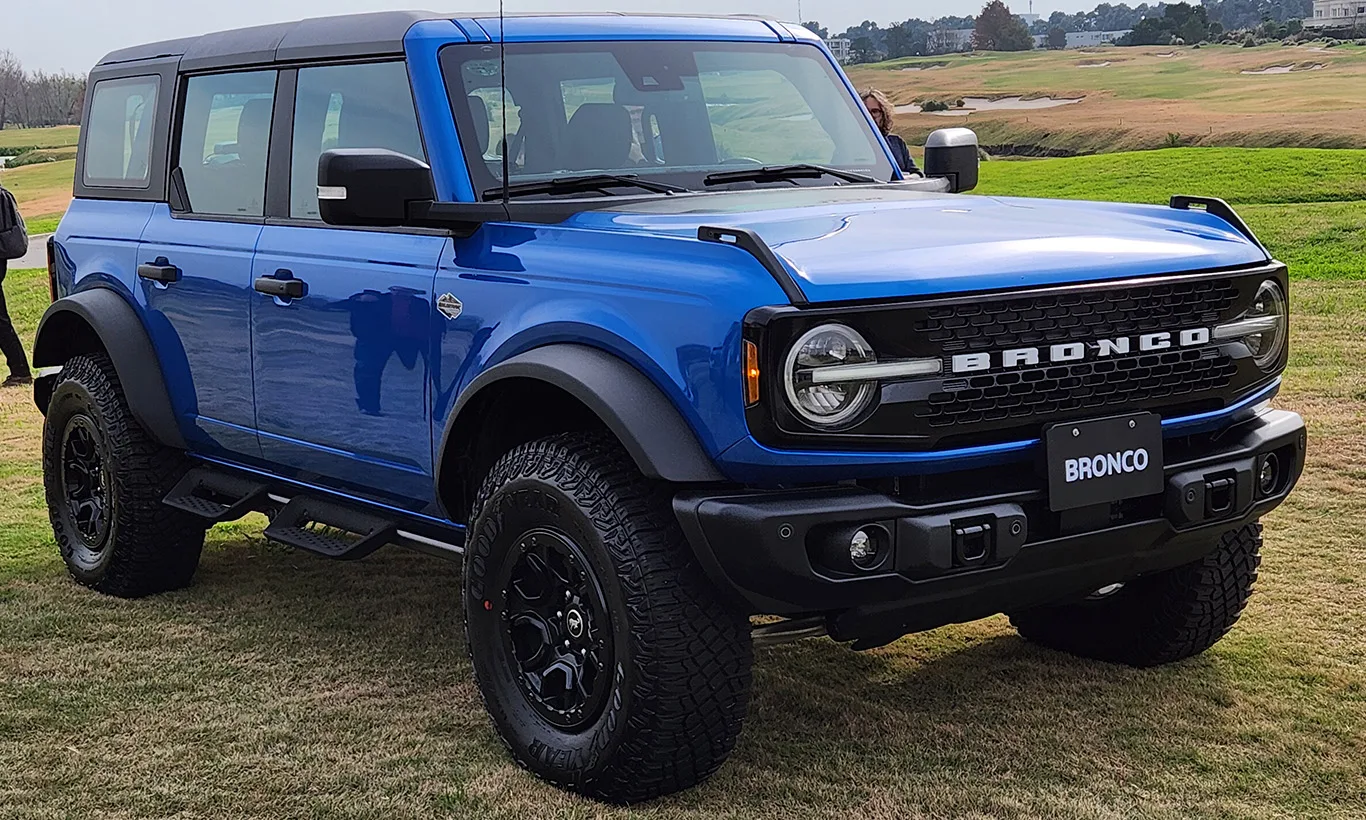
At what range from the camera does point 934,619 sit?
3.74 m

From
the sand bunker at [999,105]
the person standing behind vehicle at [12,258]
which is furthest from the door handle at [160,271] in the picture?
the sand bunker at [999,105]

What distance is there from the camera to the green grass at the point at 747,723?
3875 millimetres

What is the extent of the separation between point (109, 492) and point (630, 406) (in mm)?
2967

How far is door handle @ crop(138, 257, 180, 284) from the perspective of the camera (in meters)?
5.40

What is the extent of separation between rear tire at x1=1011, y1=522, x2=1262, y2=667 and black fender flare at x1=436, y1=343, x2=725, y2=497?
178 centimetres

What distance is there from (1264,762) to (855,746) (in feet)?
3.39

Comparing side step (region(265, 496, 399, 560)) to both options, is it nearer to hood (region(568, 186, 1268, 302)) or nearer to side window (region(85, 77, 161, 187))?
hood (region(568, 186, 1268, 302))

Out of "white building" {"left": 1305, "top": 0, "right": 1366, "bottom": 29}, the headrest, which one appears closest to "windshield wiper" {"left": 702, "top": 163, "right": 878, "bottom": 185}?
the headrest

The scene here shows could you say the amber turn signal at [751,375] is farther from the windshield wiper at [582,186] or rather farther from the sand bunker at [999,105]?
the sand bunker at [999,105]

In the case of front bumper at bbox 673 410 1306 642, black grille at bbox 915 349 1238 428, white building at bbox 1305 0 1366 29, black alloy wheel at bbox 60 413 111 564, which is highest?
white building at bbox 1305 0 1366 29

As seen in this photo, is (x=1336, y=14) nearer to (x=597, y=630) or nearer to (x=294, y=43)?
(x=294, y=43)

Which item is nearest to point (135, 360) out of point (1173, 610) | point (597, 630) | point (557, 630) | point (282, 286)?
point (282, 286)

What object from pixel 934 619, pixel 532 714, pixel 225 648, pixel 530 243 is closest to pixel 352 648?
pixel 225 648

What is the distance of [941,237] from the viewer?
12.4ft
